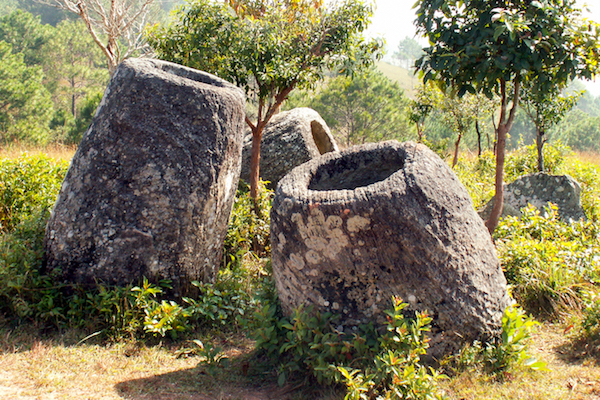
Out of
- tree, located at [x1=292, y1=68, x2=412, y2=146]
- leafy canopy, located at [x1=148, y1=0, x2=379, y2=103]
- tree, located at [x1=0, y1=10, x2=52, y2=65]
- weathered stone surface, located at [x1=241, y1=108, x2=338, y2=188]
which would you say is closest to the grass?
leafy canopy, located at [x1=148, y1=0, x2=379, y2=103]

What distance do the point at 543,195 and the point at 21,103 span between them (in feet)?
56.8

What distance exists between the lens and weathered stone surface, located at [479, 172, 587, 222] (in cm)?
629

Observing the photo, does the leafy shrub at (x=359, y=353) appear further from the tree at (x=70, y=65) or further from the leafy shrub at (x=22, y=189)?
the tree at (x=70, y=65)

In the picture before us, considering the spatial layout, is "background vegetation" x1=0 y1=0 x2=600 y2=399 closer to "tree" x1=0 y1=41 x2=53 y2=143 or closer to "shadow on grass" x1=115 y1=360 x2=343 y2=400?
"shadow on grass" x1=115 y1=360 x2=343 y2=400

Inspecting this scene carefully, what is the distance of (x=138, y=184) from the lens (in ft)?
12.5

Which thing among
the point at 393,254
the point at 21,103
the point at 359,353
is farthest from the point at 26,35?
the point at 359,353

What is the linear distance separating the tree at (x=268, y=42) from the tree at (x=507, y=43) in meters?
1.72

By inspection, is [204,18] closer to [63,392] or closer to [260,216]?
[260,216]

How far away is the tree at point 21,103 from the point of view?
48.8 ft

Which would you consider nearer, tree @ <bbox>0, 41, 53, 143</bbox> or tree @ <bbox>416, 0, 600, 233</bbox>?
tree @ <bbox>416, 0, 600, 233</bbox>

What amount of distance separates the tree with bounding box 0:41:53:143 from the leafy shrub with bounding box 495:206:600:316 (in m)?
→ 15.1

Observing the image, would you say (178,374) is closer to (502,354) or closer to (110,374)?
(110,374)

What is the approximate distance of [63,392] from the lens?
291cm

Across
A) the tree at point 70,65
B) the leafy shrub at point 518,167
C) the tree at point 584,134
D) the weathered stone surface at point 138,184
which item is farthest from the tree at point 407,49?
the weathered stone surface at point 138,184
